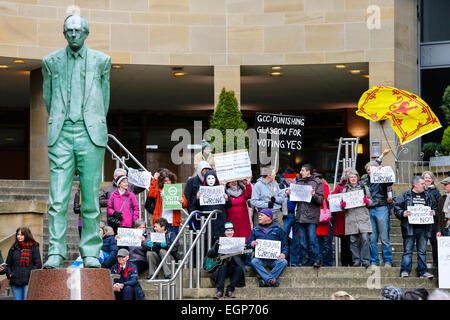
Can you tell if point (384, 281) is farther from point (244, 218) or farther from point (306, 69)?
point (306, 69)

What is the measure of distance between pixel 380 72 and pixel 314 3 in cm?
233

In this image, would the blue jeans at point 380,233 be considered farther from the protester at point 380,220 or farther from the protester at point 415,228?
the protester at point 415,228

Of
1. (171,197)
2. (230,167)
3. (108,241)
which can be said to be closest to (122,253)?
(108,241)

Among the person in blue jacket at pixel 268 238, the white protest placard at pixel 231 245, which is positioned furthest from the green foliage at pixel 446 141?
the white protest placard at pixel 231 245

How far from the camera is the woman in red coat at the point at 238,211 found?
16.7 meters

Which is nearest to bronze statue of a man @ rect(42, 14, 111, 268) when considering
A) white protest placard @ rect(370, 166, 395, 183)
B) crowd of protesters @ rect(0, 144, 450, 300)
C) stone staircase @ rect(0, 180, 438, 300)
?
crowd of protesters @ rect(0, 144, 450, 300)

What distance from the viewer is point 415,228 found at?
1628 cm

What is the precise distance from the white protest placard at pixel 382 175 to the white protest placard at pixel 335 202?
0.67m

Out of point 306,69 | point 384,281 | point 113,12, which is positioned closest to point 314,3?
point 306,69

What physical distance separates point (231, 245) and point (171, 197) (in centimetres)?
169

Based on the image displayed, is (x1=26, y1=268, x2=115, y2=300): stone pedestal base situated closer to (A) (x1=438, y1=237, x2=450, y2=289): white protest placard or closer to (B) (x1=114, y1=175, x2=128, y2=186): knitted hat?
(B) (x1=114, y1=175, x2=128, y2=186): knitted hat

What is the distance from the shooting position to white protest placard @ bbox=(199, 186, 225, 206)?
650 inches

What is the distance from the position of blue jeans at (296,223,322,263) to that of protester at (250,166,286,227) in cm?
48
